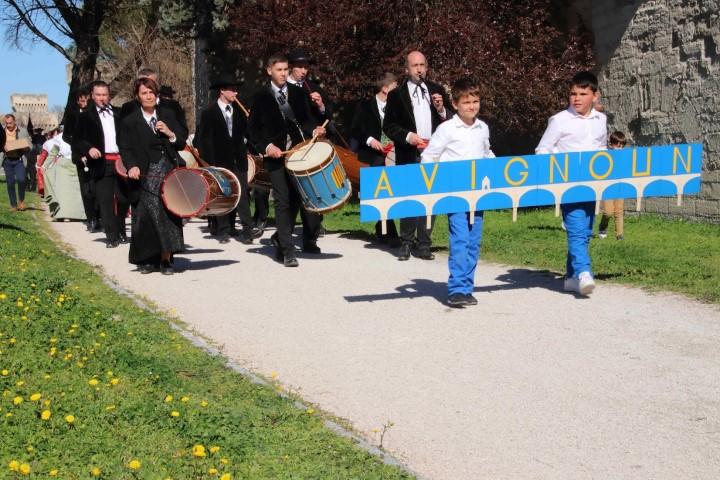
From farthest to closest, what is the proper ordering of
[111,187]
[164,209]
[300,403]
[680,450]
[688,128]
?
[688,128] → [111,187] → [164,209] → [300,403] → [680,450]

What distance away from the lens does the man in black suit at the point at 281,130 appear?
10.1 metres

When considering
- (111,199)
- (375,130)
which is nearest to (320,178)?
(375,130)

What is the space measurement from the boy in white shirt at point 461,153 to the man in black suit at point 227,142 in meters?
5.22

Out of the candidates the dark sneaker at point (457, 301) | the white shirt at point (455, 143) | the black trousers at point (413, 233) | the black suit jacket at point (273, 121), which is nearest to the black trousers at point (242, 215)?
the black suit jacket at point (273, 121)

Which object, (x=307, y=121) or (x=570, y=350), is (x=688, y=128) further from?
(x=570, y=350)

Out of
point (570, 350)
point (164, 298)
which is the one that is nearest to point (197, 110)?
point (164, 298)

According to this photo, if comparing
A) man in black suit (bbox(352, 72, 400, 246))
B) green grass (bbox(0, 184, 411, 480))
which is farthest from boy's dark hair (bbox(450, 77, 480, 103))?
man in black suit (bbox(352, 72, 400, 246))

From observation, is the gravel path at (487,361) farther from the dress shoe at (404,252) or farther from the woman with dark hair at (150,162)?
the dress shoe at (404,252)

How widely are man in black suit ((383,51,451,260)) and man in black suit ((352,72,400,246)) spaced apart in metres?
0.69

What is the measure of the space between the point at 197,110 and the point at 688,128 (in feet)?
43.0

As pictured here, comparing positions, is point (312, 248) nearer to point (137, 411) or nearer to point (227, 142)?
point (227, 142)

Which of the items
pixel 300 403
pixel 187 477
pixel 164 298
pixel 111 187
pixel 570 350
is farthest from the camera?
pixel 111 187

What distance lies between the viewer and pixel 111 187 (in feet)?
40.9

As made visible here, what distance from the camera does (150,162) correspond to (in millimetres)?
9492
